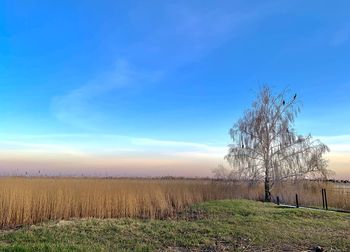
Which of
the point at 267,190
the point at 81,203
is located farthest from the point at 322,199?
the point at 81,203

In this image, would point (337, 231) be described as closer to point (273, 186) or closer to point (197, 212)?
point (197, 212)

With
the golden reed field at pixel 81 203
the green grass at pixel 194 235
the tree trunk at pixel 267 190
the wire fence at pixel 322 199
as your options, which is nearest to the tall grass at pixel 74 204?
the golden reed field at pixel 81 203

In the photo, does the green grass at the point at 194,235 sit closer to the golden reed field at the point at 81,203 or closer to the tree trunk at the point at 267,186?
the golden reed field at the point at 81,203

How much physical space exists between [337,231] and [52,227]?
6971 millimetres

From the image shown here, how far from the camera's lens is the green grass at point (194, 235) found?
6789 mm

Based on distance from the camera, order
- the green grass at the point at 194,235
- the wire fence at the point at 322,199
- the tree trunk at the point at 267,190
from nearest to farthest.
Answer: the green grass at the point at 194,235 < the wire fence at the point at 322,199 < the tree trunk at the point at 267,190

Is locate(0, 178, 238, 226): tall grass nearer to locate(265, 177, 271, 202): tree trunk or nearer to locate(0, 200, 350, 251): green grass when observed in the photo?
locate(0, 200, 350, 251): green grass

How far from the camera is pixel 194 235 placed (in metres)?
7.88

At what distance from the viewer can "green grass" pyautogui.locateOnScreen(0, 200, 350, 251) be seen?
22.3 ft

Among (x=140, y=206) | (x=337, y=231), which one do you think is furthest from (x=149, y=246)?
(x=140, y=206)

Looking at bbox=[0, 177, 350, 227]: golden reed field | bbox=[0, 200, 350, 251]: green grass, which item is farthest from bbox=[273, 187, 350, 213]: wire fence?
bbox=[0, 200, 350, 251]: green grass

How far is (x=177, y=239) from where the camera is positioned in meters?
7.53

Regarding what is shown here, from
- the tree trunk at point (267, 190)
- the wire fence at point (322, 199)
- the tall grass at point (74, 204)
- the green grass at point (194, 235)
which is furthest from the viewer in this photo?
the tree trunk at point (267, 190)

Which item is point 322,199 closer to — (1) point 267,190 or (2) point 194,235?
(1) point 267,190
